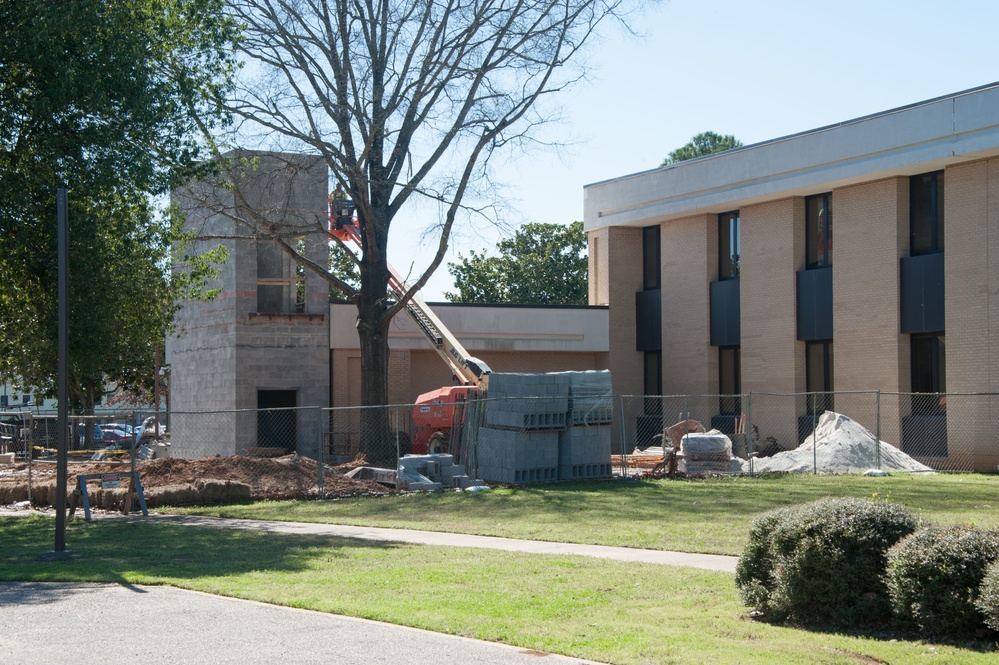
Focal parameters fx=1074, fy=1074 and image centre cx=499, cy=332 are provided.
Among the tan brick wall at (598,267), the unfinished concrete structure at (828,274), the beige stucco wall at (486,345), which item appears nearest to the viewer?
the unfinished concrete structure at (828,274)

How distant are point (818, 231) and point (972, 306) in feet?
21.0

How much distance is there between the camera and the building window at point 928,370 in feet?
102

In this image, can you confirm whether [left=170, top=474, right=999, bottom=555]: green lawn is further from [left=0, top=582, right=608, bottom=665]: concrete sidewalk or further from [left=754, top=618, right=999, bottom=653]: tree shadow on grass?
[left=0, top=582, right=608, bottom=665]: concrete sidewalk

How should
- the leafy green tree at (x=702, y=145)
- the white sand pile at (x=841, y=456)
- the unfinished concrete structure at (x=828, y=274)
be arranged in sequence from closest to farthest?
1. the white sand pile at (x=841, y=456)
2. the unfinished concrete structure at (x=828, y=274)
3. the leafy green tree at (x=702, y=145)

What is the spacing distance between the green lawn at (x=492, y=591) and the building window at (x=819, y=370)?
22.5 m

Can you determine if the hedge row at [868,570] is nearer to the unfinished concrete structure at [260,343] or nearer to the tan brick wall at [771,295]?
the tan brick wall at [771,295]

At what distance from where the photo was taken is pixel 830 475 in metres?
27.8

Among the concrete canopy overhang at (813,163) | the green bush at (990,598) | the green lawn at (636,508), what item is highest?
the concrete canopy overhang at (813,163)

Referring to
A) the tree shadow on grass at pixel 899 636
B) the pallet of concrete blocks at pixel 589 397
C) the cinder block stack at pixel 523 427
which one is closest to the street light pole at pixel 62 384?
the tree shadow on grass at pixel 899 636

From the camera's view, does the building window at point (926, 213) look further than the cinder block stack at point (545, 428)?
Yes

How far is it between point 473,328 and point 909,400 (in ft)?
50.9

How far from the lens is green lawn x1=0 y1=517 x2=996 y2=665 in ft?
26.8

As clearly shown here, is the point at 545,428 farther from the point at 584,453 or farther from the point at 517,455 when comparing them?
the point at 584,453

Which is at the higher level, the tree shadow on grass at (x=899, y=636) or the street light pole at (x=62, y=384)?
the street light pole at (x=62, y=384)
